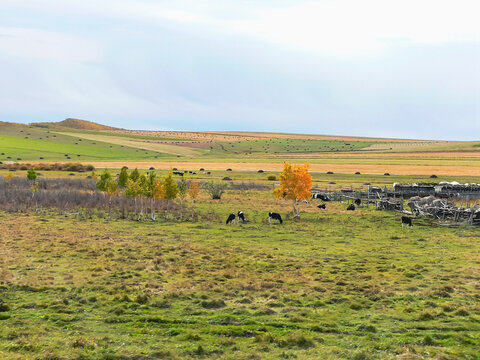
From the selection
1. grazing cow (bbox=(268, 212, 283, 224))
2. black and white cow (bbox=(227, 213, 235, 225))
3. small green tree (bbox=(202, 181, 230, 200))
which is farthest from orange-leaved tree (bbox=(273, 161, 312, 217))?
small green tree (bbox=(202, 181, 230, 200))

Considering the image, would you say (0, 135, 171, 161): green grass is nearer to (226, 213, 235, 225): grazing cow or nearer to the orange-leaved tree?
the orange-leaved tree

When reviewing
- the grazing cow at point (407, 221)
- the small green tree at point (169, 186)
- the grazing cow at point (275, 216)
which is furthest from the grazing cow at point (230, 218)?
the grazing cow at point (407, 221)

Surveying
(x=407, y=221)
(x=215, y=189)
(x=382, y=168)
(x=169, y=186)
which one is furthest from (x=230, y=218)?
(x=382, y=168)

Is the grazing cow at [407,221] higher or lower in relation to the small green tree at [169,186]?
lower

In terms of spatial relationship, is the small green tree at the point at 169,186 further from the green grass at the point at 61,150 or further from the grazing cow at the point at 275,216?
the green grass at the point at 61,150

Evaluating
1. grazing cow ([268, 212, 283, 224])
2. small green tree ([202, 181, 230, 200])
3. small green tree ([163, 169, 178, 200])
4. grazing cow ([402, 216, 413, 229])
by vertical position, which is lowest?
small green tree ([202, 181, 230, 200])

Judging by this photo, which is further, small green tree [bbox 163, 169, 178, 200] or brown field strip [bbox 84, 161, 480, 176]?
brown field strip [bbox 84, 161, 480, 176]

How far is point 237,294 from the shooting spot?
2014 cm

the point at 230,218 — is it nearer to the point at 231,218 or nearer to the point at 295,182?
the point at 231,218

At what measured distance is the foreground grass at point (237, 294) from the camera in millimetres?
14250

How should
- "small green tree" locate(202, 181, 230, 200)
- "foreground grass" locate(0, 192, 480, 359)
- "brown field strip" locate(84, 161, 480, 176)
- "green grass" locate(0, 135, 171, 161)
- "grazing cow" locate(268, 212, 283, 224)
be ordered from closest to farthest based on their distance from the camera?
"foreground grass" locate(0, 192, 480, 359) < "grazing cow" locate(268, 212, 283, 224) < "small green tree" locate(202, 181, 230, 200) < "brown field strip" locate(84, 161, 480, 176) < "green grass" locate(0, 135, 171, 161)

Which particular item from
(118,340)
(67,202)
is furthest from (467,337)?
(67,202)

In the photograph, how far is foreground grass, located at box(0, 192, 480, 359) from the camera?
1425 cm

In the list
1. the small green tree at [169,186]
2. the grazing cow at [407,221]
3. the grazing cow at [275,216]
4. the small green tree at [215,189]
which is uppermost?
the small green tree at [169,186]
